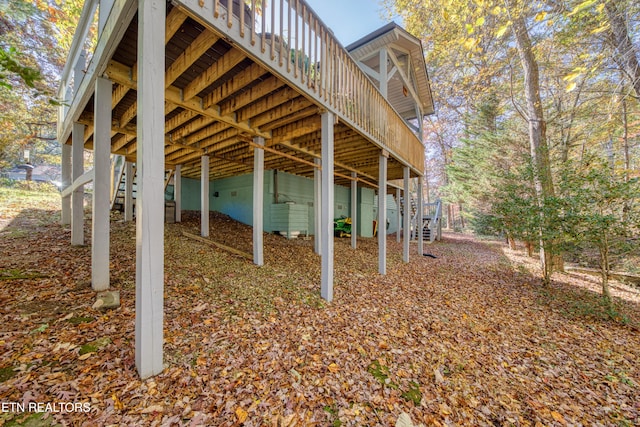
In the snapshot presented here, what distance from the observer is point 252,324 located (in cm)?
273

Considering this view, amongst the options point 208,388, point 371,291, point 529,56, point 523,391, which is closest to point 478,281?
point 371,291

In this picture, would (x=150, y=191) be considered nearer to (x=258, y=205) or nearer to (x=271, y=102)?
(x=271, y=102)

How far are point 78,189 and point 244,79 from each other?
3672mm

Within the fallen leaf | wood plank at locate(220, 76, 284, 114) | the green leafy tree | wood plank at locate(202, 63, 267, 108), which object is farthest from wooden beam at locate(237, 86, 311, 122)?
the green leafy tree

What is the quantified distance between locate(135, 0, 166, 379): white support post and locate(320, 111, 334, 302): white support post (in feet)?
7.56

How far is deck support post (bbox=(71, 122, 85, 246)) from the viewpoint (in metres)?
4.18

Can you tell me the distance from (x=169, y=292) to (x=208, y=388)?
177 centimetres

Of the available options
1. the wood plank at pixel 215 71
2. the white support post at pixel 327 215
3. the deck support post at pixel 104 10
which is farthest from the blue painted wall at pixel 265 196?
the deck support post at pixel 104 10

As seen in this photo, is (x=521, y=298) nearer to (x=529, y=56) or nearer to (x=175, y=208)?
(x=529, y=56)

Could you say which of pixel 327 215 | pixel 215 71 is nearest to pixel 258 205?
pixel 327 215

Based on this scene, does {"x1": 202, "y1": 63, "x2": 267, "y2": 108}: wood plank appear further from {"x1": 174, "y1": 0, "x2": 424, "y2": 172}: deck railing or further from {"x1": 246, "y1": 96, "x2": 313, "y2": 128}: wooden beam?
{"x1": 246, "y1": 96, "x2": 313, "y2": 128}: wooden beam

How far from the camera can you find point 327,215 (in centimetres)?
382

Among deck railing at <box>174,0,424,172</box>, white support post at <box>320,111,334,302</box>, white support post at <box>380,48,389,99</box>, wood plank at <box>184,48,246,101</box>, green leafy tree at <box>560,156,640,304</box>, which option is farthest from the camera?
white support post at <box>380,48,389,99</box>

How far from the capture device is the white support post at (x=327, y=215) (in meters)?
3.74
